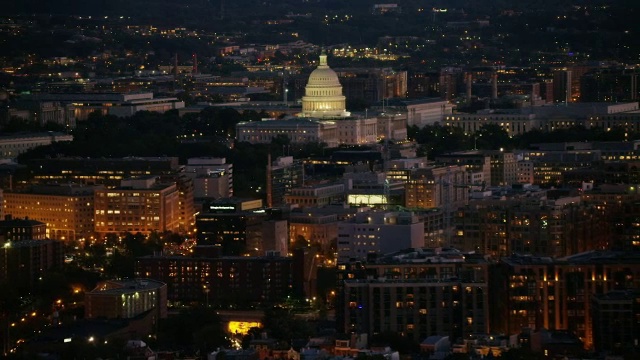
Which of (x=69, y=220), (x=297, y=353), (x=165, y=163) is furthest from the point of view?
(x=165, y=163)

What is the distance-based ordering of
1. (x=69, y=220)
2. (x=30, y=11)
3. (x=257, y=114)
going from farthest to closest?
(x=30, y=11)
(x=257, y=114)
(x=69, y=220)

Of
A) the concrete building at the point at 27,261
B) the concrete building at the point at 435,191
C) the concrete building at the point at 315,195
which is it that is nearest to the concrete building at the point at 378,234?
the concrete building at the point at 435,191

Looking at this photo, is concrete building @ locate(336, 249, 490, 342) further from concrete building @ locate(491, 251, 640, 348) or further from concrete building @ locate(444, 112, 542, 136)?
concrete building @ locate(444, 112, 542, 136)

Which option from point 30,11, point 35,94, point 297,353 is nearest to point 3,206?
point 297,353

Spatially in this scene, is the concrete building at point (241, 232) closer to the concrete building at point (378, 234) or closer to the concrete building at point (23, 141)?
the concrete building at point (378, 234)

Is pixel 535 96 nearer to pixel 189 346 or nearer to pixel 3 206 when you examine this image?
pixel 3 206

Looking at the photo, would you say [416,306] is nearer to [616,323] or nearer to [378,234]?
[616,323]

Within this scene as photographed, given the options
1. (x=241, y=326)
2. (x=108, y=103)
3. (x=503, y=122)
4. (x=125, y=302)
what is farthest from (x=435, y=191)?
(x=108, y=103)
